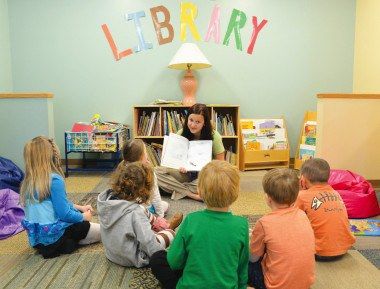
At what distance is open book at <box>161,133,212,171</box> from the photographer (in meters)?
2.90

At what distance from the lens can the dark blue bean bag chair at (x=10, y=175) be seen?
2.94m

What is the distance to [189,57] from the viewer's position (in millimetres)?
4055

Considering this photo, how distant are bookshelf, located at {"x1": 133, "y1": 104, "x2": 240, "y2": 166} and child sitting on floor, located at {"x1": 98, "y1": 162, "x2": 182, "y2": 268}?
234 cm

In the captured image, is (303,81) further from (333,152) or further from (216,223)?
(216,223)

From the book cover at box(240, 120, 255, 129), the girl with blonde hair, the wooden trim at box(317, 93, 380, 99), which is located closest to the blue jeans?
the girl with blonde hair

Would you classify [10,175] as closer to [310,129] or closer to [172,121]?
[172,121]

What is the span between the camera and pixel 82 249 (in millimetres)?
2039

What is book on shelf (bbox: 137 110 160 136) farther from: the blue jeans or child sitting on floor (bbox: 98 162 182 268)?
the blue jeans

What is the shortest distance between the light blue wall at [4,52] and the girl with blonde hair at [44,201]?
9.12ft

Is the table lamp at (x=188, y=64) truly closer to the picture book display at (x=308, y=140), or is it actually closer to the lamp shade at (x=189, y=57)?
the lamp shade at (x=189, y=57)

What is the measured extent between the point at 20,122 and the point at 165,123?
1.58m

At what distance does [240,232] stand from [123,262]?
802 millimetres

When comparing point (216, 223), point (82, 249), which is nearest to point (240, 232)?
point (216, 223)

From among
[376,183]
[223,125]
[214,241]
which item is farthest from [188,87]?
[214,241]
